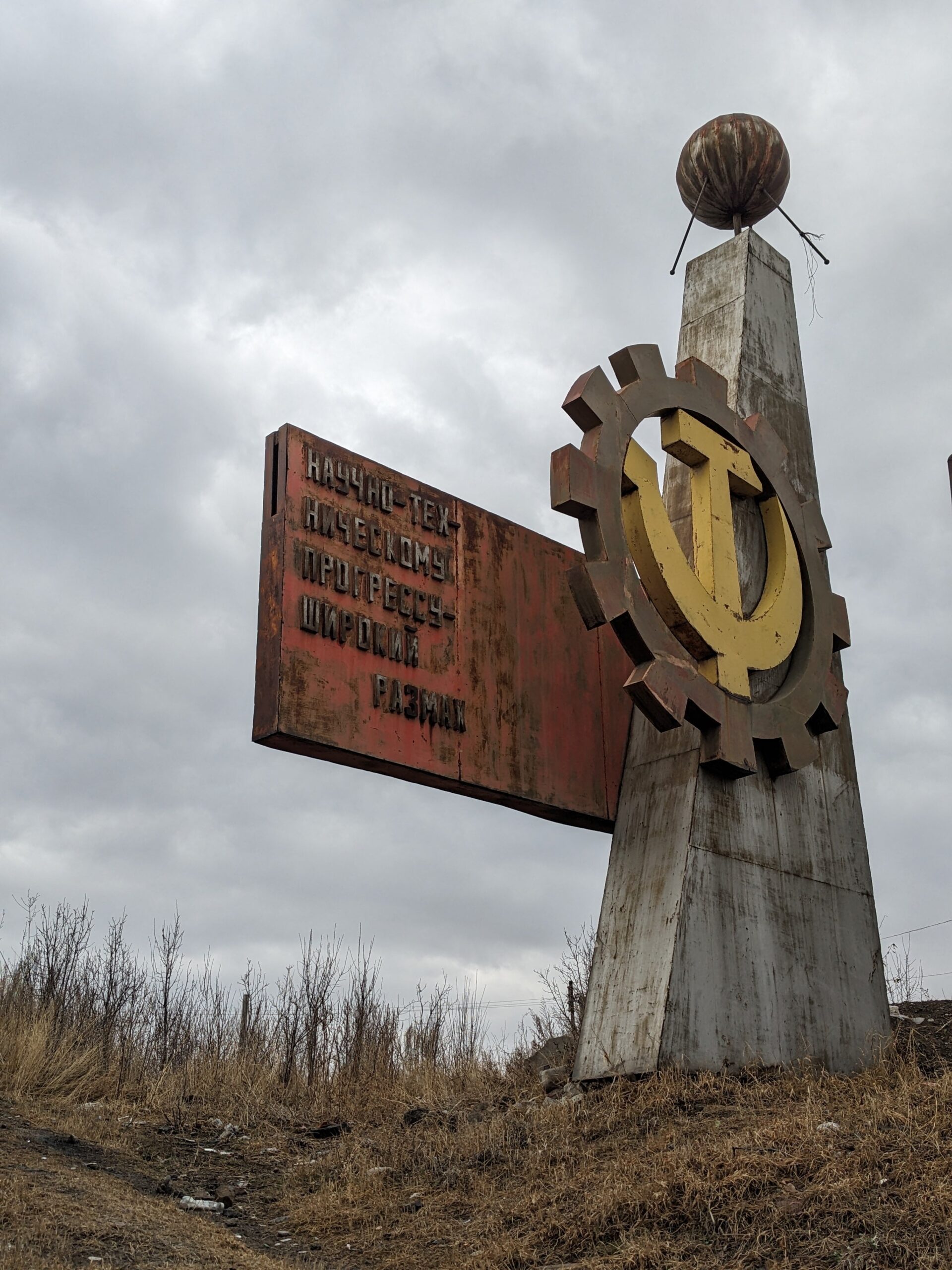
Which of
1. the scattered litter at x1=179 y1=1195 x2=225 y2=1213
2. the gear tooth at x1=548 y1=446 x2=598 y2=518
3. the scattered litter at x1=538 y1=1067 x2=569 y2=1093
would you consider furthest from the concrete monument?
the scattered litter at x1=179 y1=1195 x2=225 y2=1213

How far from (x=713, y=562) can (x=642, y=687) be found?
5.71 feet

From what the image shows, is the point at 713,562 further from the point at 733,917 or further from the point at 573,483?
the point at 733,917

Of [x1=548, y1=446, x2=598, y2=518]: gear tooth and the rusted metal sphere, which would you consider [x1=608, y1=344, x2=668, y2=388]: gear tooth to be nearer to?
[x1=548, y1=446, x2=598, y2=518]: gear tooth

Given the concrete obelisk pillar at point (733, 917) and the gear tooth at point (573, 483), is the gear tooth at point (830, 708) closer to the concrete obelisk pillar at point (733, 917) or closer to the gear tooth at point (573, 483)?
the concrete obelisk pillar at point (733, 917)

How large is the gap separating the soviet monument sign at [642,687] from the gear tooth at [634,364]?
0.8 inches

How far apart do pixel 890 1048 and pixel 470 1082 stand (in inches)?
140

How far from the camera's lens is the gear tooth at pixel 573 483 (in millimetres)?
9469

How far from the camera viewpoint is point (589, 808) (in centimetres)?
1070

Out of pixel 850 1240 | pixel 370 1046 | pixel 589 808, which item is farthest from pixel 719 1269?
pixel 370 1046

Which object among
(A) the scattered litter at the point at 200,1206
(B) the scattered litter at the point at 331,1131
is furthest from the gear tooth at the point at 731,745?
(A) the scattered litter at the point at 200,1206

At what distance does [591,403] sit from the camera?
9930 mm

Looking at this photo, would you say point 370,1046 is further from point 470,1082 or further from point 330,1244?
point 330,1244

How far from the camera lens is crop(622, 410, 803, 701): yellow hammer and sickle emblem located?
10.0m

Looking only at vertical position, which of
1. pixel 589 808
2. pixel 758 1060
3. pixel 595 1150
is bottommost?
pixel 595 1150
